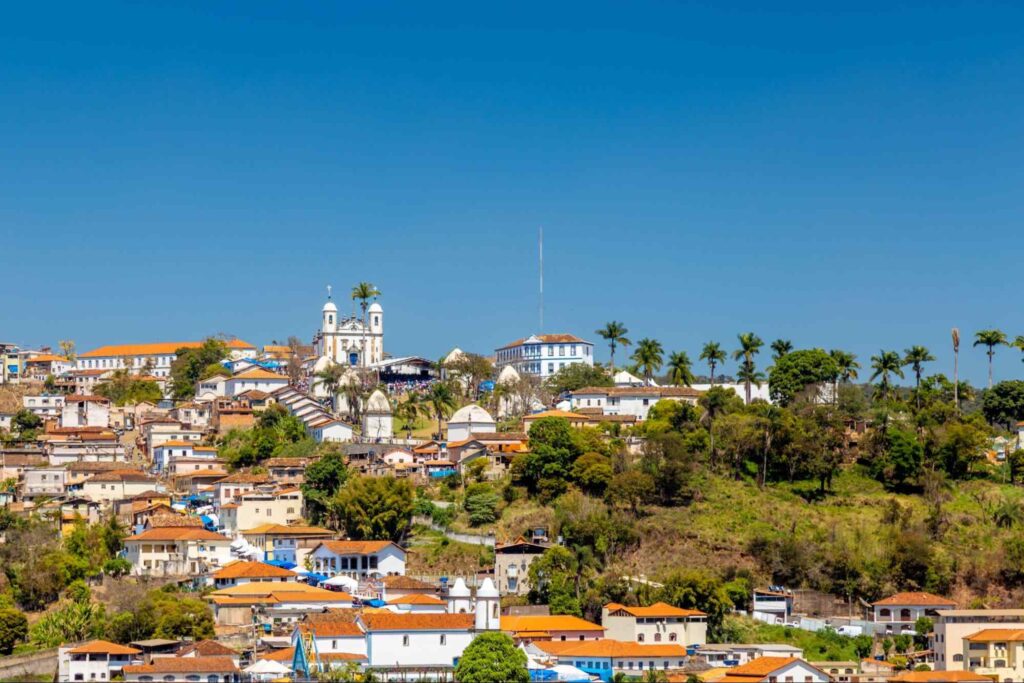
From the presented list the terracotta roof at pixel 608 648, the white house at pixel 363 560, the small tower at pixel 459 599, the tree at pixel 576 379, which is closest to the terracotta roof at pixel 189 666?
the small tower at pixel 459 599

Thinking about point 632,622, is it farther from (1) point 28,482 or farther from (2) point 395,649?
(1) point 28,482

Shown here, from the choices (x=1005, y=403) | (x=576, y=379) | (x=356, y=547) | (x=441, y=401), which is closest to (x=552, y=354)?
(x=576, y=379)

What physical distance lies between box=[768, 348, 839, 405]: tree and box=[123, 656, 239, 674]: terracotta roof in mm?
39487

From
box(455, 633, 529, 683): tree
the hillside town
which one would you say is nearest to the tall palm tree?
the hillside town

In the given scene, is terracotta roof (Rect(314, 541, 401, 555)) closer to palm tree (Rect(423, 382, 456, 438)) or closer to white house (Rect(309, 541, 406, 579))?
white house (Rect(309, 541, 406, 579))

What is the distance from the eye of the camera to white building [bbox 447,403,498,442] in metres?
77.4

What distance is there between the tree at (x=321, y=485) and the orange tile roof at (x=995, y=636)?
90.0 ft

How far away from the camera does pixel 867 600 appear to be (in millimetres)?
60688

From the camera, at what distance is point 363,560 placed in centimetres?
6053

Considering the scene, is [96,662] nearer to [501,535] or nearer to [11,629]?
[11,629]

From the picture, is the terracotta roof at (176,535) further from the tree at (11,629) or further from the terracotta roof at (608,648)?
the terracotta roof at (608,648)

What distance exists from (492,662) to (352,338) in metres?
63.6

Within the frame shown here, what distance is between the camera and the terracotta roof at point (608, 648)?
51.8 m

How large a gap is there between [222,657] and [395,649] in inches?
218
